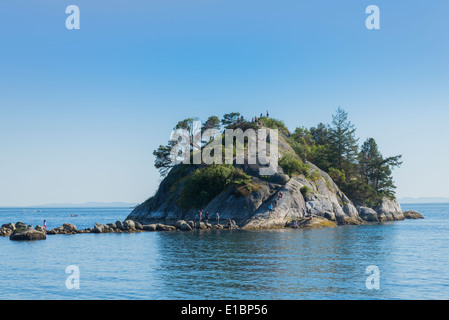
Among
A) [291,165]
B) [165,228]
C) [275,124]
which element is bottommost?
[165,228]

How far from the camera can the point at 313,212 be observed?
234ft

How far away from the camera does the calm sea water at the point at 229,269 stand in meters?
23.5

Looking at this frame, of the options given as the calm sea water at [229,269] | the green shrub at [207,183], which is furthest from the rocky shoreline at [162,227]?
the calm sea water at [229,269]

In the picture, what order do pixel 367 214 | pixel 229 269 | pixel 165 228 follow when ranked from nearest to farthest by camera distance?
pixel 229 269, pixel 165 228, pixel 367 214

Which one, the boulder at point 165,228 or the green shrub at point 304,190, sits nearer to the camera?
the boulder at point 165,228

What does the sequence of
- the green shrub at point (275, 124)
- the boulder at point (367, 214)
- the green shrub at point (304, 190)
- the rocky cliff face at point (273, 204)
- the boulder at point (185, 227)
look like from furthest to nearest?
the green shrub at point (275, 124)
the boulder at point (367, 214)
the green shrub at point (304, 190)
the rocky cliff face at point (273, 204)
the boulder at point (185, 227)

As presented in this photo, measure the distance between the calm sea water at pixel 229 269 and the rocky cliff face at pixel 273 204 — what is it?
17009 mm

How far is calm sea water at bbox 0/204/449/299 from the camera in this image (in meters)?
23.5

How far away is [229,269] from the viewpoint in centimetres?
3034

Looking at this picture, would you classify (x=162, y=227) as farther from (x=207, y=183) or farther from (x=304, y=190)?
(x=304, y=190)

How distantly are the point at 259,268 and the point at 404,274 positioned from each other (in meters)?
10.6

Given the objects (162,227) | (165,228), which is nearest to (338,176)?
(165,228)

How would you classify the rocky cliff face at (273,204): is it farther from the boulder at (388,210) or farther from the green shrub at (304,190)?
the boulder at (388,210)

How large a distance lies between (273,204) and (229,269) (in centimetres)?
3758
